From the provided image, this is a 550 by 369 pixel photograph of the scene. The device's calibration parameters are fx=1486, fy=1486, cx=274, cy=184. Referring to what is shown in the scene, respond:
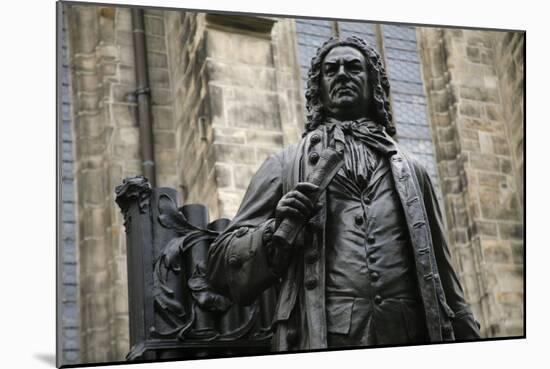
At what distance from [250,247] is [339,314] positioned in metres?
0.46

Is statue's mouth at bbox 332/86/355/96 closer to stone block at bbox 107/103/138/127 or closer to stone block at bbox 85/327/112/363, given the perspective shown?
stone block at bbox 85/327/112/363

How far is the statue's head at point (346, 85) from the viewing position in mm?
6477

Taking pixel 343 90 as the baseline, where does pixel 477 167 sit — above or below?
above

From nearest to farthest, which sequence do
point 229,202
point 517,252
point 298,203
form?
point 298,203, point 229,202, point 517,252

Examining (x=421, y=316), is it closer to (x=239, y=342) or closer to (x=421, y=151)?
(x=239, y=342)

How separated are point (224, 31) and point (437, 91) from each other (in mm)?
2221

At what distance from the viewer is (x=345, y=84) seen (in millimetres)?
6477

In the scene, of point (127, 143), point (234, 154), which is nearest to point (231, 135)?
point (234, 154)

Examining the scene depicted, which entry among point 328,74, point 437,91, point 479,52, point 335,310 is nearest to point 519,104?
point 479,52

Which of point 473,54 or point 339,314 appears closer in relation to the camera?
point 339,314

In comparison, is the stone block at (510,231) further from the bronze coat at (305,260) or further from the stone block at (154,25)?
the bronze coat at (305,260)

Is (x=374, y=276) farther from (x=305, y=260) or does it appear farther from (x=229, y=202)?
(x=229, y=202)

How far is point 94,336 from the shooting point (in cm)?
933

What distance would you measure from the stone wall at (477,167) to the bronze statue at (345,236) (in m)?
2.73
